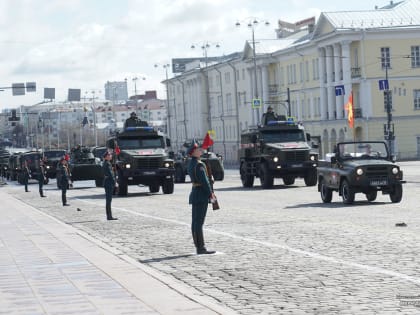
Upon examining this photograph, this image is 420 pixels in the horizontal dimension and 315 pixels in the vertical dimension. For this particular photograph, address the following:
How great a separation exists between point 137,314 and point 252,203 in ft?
72.1

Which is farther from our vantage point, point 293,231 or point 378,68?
point 378,68

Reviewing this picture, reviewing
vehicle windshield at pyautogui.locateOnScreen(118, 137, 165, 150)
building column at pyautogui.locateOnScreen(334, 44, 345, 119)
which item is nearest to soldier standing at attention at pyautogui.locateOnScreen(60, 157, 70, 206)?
vehicle windshield at pyautogui.locateOnScreen(118, 137, 165, 150)

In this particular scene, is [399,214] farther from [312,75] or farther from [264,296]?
[312,75]

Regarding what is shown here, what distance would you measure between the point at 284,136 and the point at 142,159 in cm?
615

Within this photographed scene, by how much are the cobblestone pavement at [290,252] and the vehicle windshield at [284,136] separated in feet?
44.7

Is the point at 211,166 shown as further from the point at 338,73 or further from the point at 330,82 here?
the point at 330,82

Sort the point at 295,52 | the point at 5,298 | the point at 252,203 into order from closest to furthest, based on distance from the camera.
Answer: the point at 5,298, the point at 252,203, the point at 295,52

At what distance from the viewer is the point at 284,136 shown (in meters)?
44.6

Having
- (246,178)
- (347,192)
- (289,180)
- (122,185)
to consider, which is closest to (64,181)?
(122,185)

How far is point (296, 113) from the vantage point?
352ft

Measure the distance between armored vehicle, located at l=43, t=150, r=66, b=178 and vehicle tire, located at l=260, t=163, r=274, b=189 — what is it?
103ft

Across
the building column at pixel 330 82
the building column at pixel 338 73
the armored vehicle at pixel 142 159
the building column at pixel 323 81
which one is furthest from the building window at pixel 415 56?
the armored vehicle at pixel 142 159

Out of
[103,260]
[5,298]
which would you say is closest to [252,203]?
[103,260]

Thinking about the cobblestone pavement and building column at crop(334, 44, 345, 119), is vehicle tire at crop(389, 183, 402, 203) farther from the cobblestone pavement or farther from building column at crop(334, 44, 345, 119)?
building column at crop(334, 44, 345, 119)
